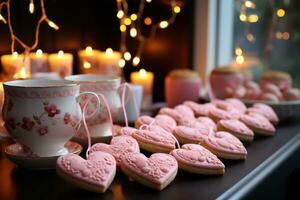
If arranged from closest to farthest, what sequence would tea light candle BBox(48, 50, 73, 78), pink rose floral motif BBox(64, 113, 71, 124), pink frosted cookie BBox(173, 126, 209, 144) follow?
pink rose floral motif BBox(64, 113, 71, 124), pink frosted cookie BBox(173, 126, 209, 144), tea light candle BBox(48, 50, 73, 78)

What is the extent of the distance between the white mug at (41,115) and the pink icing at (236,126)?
0.32 metres

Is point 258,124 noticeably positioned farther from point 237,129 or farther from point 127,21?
point 127,21

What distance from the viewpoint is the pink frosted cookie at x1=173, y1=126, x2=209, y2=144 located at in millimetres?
787

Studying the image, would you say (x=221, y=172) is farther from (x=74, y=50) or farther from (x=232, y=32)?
(x=232, y=32)

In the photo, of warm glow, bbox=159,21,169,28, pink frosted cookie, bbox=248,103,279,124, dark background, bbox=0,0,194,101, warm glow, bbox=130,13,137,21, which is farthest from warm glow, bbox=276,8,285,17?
pink frosted cookie, bbox=248,103,279,124

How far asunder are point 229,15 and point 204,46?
0.65 ft

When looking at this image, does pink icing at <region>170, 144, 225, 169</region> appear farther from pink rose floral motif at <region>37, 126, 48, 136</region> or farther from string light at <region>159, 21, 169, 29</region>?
string light at <region>159, 21, 169, 29</region>

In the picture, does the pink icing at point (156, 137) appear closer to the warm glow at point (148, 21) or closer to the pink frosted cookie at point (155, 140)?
the pink frosted cookie at point (155, 140)

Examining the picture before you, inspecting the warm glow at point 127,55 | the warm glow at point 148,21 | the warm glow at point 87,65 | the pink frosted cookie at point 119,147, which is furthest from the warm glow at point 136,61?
the pink frosted cookie at point 119,147

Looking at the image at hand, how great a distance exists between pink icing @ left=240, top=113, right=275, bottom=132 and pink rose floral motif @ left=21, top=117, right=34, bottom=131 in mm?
462

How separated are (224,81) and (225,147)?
0.52 m

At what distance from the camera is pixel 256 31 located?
166cm

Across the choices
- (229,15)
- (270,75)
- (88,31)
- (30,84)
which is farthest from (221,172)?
(229,15)

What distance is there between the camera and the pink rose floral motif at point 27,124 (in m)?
0.66
